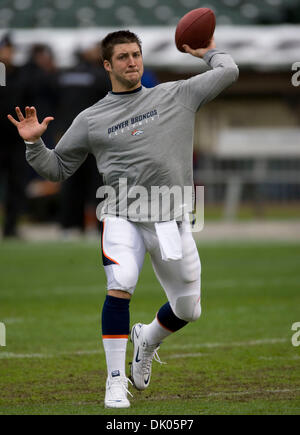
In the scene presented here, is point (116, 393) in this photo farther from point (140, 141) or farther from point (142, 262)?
point (140, 141)

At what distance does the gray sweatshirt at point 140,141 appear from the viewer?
539 centimetres

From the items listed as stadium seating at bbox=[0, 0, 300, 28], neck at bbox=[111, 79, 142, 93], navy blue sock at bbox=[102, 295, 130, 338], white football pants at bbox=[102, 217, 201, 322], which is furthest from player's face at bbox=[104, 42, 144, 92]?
stadium seating at bbox=[0, 0, 300, 28]

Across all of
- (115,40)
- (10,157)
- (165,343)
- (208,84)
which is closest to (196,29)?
(208,84)

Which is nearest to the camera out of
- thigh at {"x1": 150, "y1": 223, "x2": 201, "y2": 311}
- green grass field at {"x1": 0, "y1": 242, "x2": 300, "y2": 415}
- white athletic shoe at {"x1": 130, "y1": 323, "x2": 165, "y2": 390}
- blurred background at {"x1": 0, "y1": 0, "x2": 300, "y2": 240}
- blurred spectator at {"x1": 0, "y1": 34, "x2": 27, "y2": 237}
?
green grass field at {"x1": 0, "y1": 242, "x2": 300, "y2": 415}

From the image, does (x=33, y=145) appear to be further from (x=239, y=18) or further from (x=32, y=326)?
(x=239, y=18)

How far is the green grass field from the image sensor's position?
5168 mm

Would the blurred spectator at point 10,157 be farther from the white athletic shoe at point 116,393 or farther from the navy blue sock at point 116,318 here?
the white athletic shoe at point 116,393

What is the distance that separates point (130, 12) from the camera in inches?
1099

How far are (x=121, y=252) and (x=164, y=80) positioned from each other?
20717mm

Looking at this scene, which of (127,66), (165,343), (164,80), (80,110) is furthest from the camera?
(164,80)

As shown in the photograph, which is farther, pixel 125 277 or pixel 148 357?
pixel 148 357

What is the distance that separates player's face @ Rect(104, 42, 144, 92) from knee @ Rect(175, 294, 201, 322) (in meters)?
1.21

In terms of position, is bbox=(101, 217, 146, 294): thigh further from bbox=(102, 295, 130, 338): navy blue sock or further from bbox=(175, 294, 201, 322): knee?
bbox=(175, 294, 201, 322): knee

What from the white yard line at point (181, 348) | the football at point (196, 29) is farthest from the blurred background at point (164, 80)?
the football at point (196, 29)
